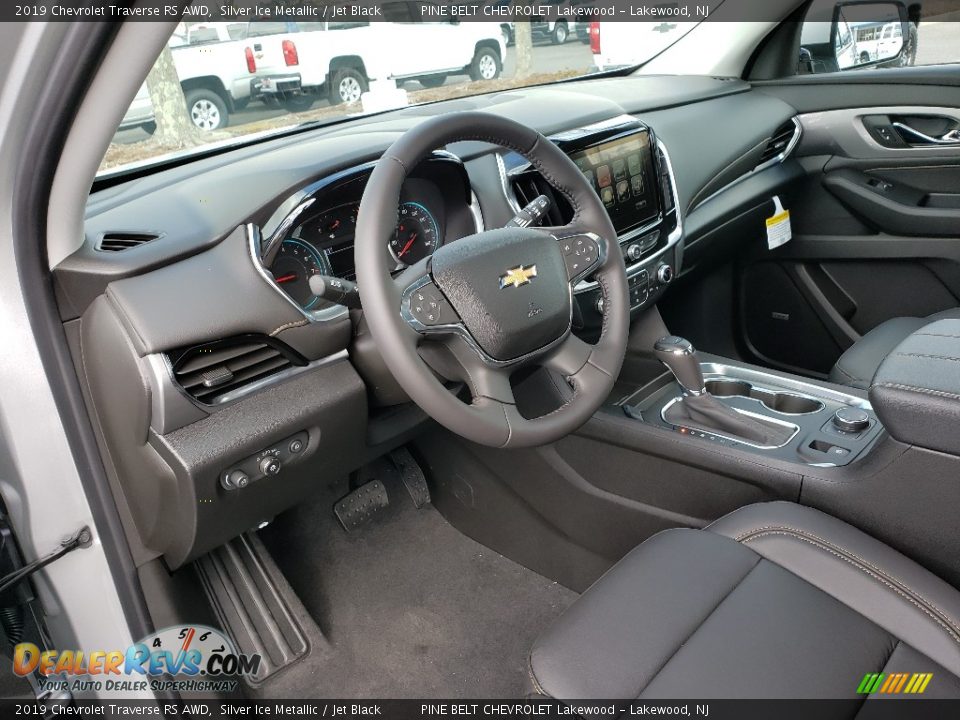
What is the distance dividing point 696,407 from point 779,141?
125 cm

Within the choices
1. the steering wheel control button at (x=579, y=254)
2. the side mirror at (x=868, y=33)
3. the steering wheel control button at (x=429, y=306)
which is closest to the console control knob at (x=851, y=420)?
the steering wheel control button at (x=579, y=254)

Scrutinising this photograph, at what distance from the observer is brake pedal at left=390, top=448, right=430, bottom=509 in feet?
7.28

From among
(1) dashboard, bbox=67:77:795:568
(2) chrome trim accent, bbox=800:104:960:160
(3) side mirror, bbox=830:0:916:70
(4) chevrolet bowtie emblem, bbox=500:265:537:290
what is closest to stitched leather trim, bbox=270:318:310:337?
(1) dashboard, bbox=67:77:795:568

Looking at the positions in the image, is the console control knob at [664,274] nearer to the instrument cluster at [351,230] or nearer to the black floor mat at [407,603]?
the instrument cluster at [351,230]

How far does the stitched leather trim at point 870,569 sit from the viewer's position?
43.9 inches

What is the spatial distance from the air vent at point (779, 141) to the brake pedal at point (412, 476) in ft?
4.66

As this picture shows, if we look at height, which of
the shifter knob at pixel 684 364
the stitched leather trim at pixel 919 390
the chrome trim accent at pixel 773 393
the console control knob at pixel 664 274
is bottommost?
the chrome trim accent at pixel 773 393

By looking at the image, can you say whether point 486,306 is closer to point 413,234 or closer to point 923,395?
point 413,234

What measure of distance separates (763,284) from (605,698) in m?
1.98

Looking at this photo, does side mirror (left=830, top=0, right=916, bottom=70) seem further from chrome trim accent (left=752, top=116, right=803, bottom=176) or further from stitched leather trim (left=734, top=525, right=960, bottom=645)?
stitched leather trim (left=734, top=525, right=960, bottom=645)

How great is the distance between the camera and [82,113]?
3.34ft

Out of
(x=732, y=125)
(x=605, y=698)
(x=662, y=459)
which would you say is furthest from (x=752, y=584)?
(x=732, y=125)

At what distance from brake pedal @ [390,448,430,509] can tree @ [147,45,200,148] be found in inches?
40.0

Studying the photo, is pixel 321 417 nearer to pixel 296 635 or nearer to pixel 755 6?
pixel 296 635
